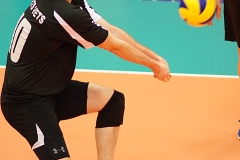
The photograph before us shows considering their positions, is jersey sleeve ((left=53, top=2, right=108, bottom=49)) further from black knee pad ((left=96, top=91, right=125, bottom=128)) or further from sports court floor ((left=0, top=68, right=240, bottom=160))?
sports court floor ((left=0, top=68, right=240, bottom=160))

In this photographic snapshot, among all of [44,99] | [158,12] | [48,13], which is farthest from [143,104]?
[158,12]

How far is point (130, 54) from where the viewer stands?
119 inches

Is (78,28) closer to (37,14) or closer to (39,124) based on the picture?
(37,14)

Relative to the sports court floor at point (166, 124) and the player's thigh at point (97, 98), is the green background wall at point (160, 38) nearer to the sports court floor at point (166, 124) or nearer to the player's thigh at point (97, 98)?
the sports court floor at point (166, 124)

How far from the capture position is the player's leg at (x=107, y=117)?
11.0ft

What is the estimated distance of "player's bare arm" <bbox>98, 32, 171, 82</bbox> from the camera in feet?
9.68

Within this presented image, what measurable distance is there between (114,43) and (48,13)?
42 centimetres

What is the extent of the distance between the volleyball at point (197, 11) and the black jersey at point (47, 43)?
3.92 ft

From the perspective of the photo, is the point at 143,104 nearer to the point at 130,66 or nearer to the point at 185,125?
the point at 185,125

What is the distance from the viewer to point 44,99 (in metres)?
3.09

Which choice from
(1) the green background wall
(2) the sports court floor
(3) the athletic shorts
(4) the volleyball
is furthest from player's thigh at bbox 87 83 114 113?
(1) the green background wall

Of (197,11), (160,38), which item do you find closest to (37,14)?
(197,11)

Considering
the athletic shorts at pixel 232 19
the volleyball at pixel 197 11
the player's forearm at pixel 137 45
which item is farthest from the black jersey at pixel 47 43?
the athletic shorts at pixel 232 19

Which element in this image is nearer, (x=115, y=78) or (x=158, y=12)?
(x=115, y=78)
